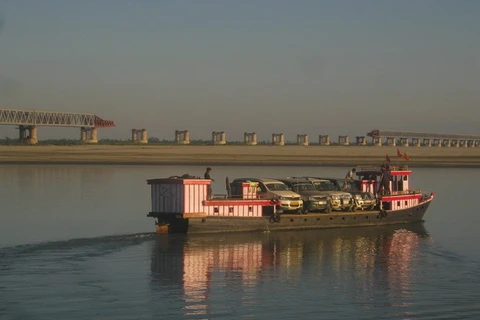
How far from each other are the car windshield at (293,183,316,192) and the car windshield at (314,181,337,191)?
0.43 m

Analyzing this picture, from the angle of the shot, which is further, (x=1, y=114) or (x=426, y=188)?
(x=1, y=114)

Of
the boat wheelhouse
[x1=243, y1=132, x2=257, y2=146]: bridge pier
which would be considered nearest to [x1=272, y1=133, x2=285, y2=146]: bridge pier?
[x1=243, y1=132, x2=257, y2=146]: bridge pier

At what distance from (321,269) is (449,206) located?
1052 inches

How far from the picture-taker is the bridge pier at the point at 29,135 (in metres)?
A: 153

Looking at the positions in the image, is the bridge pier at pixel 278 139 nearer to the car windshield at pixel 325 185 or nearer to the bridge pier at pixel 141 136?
the bridge pier at pixel 141 136

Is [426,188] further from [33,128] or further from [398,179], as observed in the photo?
[33,128]

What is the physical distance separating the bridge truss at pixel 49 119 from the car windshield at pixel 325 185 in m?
111

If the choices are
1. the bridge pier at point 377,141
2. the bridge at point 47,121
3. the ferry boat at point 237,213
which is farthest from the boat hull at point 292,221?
the bridge pier at point 377,141

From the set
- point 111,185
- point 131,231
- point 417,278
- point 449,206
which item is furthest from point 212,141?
point 417,278

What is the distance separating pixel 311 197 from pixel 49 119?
12671cm

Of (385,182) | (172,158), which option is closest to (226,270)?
(385,182)

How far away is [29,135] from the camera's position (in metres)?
155

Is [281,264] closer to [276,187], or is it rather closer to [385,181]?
[276,187]

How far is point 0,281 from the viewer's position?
85.9 ft
